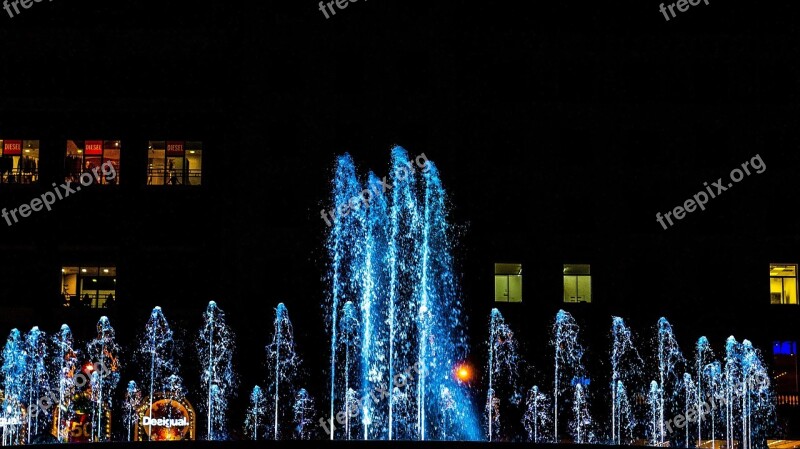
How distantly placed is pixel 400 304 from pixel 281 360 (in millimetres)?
6939

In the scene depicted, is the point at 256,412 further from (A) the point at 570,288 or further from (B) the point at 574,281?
(B) the point at 574,281

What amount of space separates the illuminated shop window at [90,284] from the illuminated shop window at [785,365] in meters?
25.6

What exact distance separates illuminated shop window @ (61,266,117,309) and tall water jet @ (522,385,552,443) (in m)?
16.5

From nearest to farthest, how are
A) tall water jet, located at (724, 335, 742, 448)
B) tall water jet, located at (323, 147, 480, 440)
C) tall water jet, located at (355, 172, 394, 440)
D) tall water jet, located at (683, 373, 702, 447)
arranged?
tall water jet, located at (323, 147, 480, 440) < tall water jet, located at (355, 172, 394, 440) < tall water jet, located at (724, 335, 742, 448) < tall water jet, located at (683, 373, 702, 447)

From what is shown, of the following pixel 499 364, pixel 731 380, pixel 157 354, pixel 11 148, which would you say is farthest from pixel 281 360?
pixel 731 380

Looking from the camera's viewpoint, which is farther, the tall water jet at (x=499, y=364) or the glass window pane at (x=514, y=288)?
the glass window pane at (x=514, y=288)

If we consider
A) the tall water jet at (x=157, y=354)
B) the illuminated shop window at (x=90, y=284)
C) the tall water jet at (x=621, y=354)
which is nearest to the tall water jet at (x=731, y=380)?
the tall water jet at (x=621, y=354)

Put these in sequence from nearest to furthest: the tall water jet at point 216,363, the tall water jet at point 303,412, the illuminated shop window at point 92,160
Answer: the tall water jet at point 303,412
the tall water jet at point 216,363
the illuminated shop window at point 92,160

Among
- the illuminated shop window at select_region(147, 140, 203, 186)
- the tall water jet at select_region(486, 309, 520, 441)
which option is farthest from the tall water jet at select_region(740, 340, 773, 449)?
the illuminated shop window at select_region(147, 140, 203, 186)

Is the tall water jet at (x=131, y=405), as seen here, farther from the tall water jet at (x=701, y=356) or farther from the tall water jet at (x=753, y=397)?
the tall water jet at (x=753, y=397)

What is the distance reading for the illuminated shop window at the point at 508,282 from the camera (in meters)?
38.9

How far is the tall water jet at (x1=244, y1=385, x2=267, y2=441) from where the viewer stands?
35.9 meters

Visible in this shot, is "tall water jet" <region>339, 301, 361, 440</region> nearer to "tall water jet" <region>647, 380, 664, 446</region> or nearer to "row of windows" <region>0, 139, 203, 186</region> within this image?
"row of windows" <region>0, 139, 203, 186</region>

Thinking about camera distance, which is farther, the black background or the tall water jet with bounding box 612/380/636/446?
the black background
